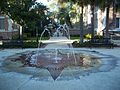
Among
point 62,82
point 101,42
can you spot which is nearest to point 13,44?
point 101,42

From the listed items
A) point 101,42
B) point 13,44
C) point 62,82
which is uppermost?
point 101,42

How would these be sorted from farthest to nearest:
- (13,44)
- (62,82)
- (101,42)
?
(101,42)
(13,44)
(62,82)

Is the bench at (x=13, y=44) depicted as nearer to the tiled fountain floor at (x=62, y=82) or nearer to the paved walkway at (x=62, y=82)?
the paved walkway at (x=62, y=82)

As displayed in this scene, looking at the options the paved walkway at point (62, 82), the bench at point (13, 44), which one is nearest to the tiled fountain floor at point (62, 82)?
the paved walkway at point (62, 82)

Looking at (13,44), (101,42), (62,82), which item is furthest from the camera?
(101,42)

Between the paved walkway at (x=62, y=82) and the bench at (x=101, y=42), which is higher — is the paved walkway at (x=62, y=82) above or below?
below

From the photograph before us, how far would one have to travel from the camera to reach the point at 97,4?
75.3 feet

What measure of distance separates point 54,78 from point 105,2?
14484 millimetres

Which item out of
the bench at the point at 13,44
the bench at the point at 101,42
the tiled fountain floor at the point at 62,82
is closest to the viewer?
the tiled fountain floor at the point at 62,82

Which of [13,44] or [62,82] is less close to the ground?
[13,44]

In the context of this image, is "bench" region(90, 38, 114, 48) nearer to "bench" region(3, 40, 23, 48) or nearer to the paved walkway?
"bench" region(3, 40, 23, 48)

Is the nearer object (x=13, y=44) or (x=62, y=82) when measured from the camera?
(x=62, y=82)

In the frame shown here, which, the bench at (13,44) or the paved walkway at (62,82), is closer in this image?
the paved walkway at (62,82)

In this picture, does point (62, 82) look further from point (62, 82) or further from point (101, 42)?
point (101, 42)
